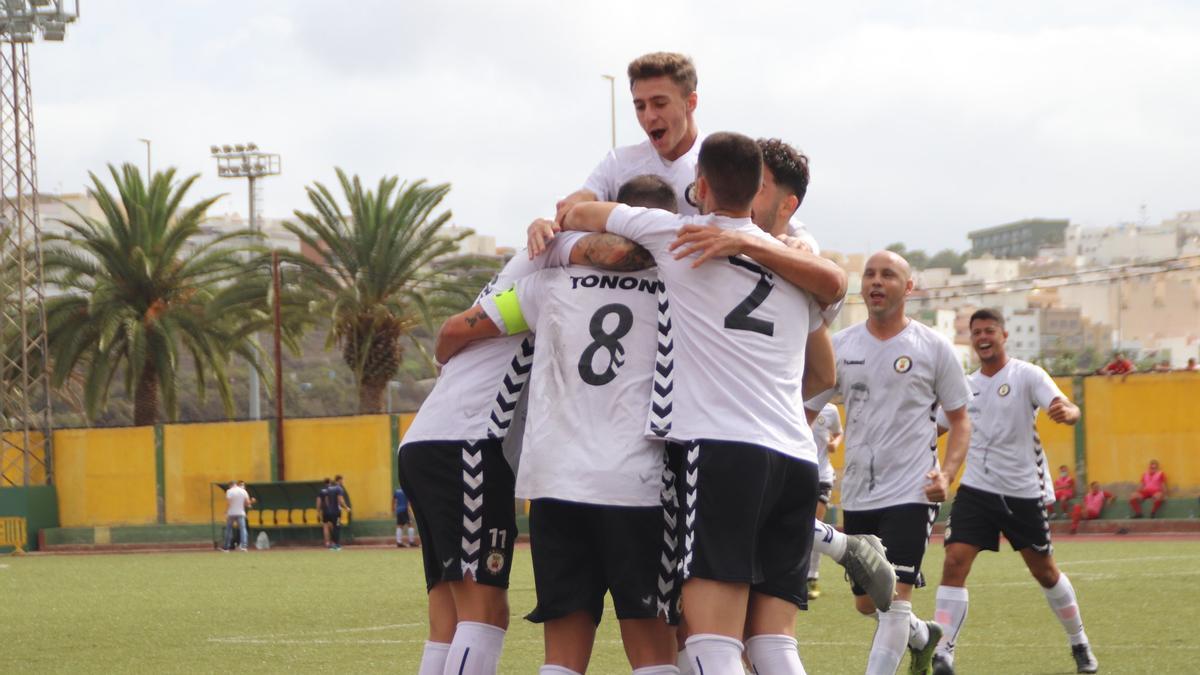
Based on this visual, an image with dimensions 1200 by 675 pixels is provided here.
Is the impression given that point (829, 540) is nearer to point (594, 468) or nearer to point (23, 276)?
point (594, 468)

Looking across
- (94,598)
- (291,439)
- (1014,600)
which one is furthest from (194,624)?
(291,439)

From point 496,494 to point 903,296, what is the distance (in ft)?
11.7

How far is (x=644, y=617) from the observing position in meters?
5.45

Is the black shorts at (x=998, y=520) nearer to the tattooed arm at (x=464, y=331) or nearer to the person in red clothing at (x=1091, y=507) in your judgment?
the tattooed arm at (x=464, y=331)

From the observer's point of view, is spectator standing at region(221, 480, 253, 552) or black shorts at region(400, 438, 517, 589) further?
spectator standing at region(221, 480, 253, 552)

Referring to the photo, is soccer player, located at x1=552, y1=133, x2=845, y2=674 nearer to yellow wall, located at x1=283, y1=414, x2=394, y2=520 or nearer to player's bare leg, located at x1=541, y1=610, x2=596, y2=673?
player's bare leg, located at x1=541, y1=610, x2=596, y2=673

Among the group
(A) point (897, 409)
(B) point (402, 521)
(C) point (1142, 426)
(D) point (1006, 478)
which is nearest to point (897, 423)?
(A) point (897, 409)

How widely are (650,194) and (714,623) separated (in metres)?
1.49

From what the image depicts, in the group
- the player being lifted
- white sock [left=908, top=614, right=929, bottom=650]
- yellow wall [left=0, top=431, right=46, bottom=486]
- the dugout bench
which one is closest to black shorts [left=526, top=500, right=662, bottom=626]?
the player being lifted

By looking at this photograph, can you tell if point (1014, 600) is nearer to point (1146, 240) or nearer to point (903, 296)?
point (903, 296)

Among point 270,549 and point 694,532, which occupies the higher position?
point 694,532

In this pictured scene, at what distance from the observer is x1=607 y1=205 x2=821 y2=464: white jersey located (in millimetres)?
5242

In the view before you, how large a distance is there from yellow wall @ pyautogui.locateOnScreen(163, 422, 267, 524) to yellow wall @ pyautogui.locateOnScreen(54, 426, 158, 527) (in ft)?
2.01

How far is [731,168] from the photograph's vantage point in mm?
5234
